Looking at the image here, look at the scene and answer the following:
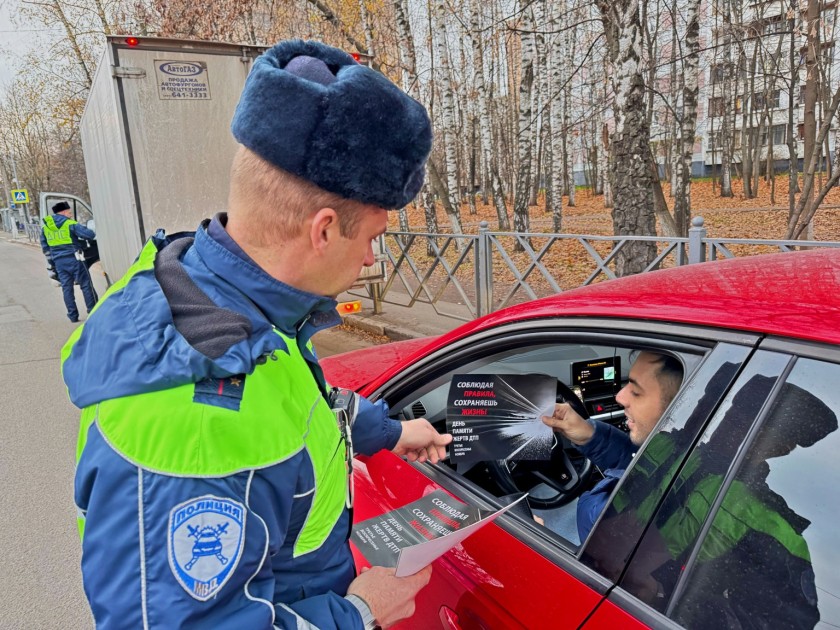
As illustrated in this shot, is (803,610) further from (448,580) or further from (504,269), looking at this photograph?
(504,269)

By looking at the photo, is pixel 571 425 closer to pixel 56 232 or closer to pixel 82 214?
pixel 56 232

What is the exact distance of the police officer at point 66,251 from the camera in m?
9.43

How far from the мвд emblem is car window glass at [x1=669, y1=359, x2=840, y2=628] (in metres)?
0.75

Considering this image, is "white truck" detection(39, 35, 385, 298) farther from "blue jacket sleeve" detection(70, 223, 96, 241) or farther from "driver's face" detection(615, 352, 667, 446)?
"driver's face" detection(615, 352, 667, 446)

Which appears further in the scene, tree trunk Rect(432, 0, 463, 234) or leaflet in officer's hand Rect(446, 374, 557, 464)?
tree trunk Rect(432, 0, 463, 234)

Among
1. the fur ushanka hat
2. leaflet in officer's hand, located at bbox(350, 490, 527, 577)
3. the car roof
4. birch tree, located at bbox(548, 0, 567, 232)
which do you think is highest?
birch tree, located at bbox(548, 0, 567, 232)

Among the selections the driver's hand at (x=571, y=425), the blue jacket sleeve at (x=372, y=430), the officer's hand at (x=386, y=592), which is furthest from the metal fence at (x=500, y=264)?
the officer's hand at (x=386, y=592)

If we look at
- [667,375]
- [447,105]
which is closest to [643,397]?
[667,375]

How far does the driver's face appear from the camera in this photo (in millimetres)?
1489

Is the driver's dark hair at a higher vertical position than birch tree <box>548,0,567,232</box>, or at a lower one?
lower

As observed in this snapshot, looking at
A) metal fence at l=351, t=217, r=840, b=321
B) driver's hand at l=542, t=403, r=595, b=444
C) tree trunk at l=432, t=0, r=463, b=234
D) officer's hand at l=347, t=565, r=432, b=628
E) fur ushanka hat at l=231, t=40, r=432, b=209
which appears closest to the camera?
fur ushanka hat at l=231, t=40, r=432, b=209

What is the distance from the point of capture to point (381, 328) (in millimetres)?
7711

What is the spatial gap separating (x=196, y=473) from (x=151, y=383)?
0.48 ft

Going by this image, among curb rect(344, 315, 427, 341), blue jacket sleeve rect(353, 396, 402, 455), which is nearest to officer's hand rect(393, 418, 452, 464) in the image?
blue jacket sleeve rect(353, 396, 402, 455)
